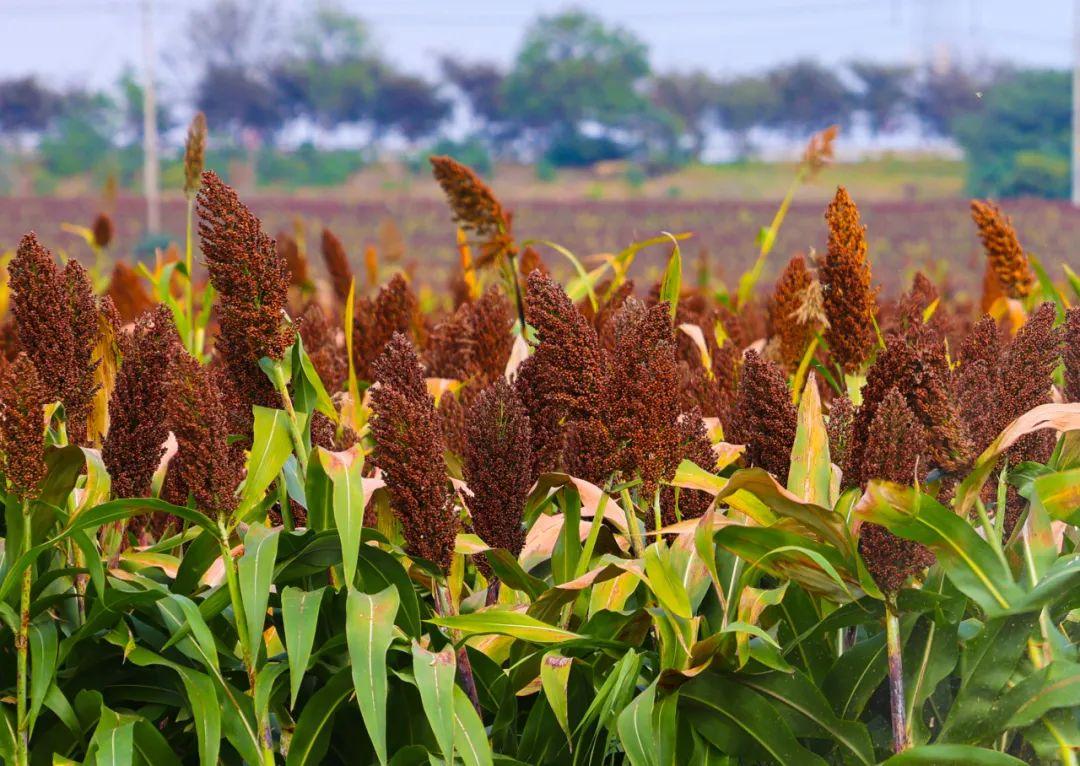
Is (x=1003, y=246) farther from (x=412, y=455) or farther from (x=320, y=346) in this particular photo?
(x=412, y=455)

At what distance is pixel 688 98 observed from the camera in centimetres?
7662

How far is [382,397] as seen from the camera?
137cm

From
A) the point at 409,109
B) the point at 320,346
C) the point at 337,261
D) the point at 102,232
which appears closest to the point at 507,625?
the point at 320,346

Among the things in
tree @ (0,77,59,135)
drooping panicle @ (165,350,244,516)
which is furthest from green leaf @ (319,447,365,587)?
tree @ (0,77,59,135)

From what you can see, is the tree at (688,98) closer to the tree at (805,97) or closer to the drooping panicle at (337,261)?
the tree at (805,97)

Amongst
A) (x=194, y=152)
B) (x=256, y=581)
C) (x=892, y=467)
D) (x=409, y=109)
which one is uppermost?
(x=194, y=152)

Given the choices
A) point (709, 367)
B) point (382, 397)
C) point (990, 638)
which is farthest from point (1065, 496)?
point (709, 367)

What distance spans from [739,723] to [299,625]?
0.52 metres

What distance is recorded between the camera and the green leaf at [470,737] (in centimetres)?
146

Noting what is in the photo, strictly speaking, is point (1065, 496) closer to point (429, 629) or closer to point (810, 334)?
point (429, 629)

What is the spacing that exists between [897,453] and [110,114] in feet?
227

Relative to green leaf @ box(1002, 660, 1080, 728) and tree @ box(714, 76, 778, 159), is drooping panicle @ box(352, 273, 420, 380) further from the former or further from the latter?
tree @ box(714, 76, 778, 159)

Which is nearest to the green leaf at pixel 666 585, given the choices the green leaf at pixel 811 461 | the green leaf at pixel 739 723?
the green leaf at pixel 739 723

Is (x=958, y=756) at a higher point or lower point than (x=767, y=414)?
lower
